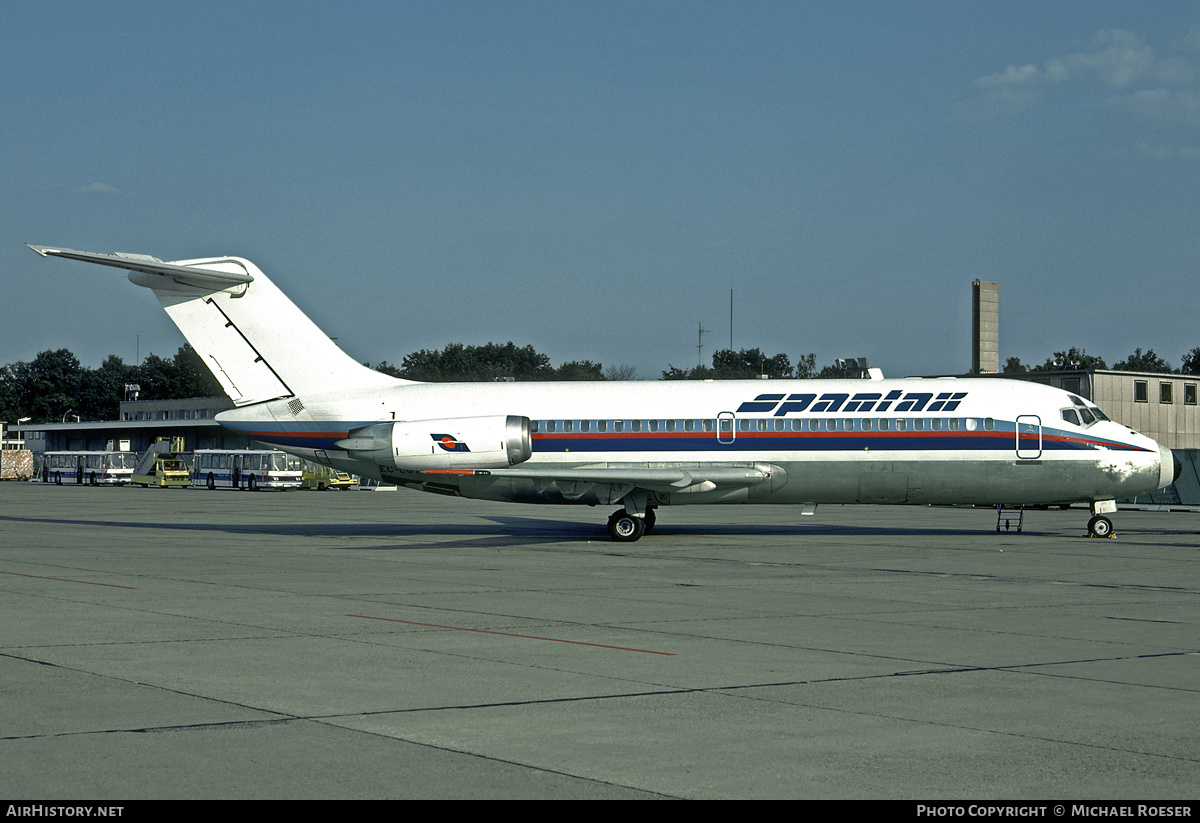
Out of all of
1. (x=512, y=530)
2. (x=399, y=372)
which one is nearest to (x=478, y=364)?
(x=399, y=372)

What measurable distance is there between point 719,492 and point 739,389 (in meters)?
2.97

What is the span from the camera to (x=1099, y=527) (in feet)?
100

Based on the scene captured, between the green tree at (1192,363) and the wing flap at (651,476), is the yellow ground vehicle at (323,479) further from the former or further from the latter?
the green tree at (1192,363)

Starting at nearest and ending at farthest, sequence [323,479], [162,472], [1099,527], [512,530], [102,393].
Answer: [1099,527] → [512,530] → [323,479] → [162,472] → [102,393]

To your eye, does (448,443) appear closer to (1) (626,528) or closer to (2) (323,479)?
(1) (626,528)

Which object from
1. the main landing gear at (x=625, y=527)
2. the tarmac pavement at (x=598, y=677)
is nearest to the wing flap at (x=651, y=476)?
the main landing gear at (x=625, y=527)

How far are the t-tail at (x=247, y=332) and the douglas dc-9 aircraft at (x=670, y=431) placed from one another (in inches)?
1.5

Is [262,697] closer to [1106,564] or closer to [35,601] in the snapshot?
[35,601]

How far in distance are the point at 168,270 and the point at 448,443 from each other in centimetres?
→ 853

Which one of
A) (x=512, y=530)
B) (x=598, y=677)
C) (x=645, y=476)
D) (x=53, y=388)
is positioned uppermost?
(x=53, y=388)

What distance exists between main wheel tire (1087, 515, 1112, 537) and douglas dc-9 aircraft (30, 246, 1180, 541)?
0.04 metres

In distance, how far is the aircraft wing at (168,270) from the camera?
1059 inches

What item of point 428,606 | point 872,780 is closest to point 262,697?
point 872,780

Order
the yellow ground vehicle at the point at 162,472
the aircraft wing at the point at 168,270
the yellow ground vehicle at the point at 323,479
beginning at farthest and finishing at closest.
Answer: the yellow ground vehicle at the point at 162,472 → the yellow ground vehicle at the point at 323,479 → the aircraft wing at the point at 168,270
